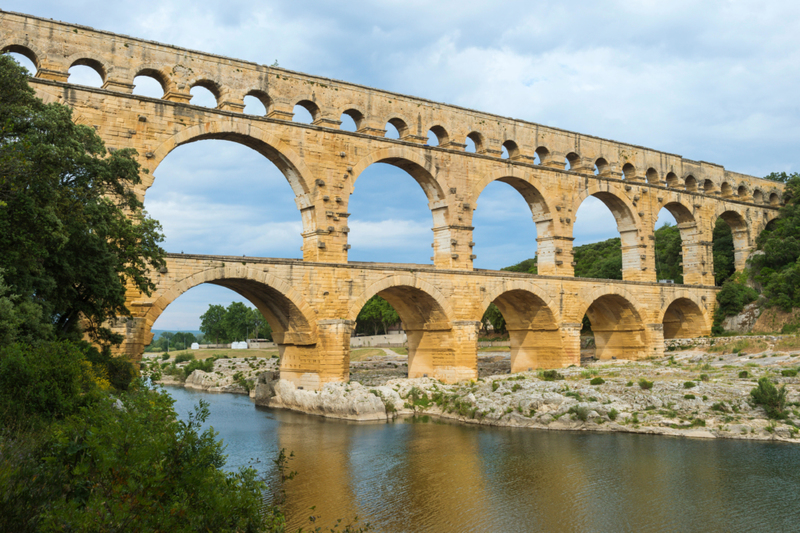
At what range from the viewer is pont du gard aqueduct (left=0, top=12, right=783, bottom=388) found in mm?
20266

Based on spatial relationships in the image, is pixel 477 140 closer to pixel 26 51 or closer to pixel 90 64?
pixel 90 64

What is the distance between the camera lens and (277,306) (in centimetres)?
2344

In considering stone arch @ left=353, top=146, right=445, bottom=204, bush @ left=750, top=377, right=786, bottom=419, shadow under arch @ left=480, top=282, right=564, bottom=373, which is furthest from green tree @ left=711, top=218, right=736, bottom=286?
bush @ left=750, top=377, right=786, bottom=419

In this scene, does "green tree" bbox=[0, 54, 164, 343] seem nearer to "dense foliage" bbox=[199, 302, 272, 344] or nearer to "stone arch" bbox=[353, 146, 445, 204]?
"stone arch" bbox=[353, 146, 445, 204]

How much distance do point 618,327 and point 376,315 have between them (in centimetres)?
3085

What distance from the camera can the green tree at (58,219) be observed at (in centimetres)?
1130

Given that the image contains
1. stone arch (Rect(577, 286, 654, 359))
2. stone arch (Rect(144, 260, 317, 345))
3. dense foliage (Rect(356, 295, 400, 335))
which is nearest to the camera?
stone arch (Rect(144, 260, 317, 345))

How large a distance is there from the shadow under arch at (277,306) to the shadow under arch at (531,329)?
966 centimetres

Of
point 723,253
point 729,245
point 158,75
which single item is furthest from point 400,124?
point 729,245

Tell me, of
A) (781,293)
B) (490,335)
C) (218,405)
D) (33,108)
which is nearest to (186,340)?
(490,335)

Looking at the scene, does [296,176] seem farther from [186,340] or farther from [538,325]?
[186,340]

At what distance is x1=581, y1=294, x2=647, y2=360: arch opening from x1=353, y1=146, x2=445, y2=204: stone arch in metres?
11.4

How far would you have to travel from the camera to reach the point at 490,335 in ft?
181

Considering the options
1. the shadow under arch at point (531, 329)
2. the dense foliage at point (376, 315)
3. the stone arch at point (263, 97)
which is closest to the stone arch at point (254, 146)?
the stone arch at point (263, 97)
